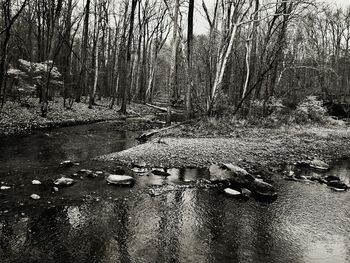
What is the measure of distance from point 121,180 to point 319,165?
7.63 meters

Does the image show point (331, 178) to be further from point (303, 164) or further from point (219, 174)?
point (219, 174)

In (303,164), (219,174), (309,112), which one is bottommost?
(303,164)

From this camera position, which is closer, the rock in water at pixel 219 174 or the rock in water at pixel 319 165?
the rock in water at pixel 219 174

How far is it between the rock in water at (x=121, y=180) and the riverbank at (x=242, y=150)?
1715mm

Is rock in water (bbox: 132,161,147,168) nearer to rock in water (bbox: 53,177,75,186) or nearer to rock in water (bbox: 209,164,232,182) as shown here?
rock in water (bbox: 209,164,232,182)

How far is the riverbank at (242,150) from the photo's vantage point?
9.98 m

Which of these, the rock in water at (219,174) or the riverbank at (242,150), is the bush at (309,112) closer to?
the riverbank at (242,150)

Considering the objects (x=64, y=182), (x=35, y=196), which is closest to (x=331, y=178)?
(x=64, y=182)

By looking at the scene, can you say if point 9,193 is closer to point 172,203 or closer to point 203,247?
point 172,203

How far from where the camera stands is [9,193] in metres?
6.39

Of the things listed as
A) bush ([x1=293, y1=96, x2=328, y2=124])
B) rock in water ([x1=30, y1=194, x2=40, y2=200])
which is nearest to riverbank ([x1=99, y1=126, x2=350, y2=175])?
rock in water ([x1=30, y1=194, x2=40, y2=200])

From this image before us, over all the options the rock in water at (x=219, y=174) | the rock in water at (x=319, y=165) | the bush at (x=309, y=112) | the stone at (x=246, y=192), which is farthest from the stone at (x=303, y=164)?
the bush at (x=309, y=112)

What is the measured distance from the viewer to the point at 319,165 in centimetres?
1081

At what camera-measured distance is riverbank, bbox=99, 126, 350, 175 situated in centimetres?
998
